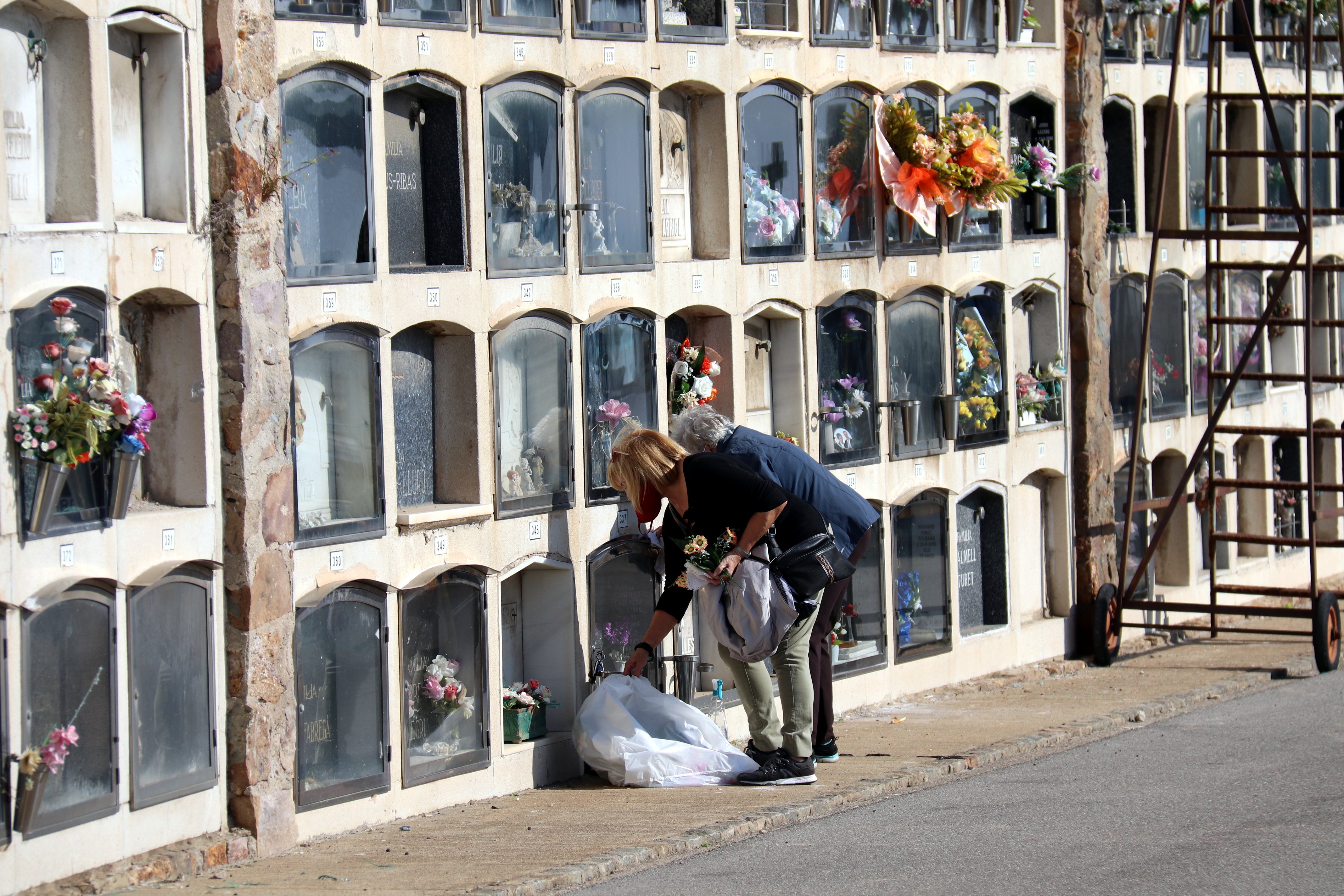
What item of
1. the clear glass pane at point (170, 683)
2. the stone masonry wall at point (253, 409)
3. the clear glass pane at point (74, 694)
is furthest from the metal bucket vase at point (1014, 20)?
the clear glass pane at point (74, 694)

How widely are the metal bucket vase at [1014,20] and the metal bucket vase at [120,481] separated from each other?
21.7ft

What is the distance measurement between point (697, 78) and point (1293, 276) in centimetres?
712

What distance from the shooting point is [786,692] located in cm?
752

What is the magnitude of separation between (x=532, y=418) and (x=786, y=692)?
66.4 inches

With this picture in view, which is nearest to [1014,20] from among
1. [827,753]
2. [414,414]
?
[827,753]

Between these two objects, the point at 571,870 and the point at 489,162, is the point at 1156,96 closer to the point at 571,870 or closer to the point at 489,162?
the point at 489,162

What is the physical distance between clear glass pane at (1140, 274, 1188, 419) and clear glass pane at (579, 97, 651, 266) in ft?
16.5

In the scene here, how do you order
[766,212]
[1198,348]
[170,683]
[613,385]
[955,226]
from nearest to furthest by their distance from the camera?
1. [170,683]
2. [613,385]
3. [766,212]
4. [955,226]
5. [1198,348]

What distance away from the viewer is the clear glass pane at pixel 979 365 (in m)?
10.3

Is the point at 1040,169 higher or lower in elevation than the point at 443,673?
higher

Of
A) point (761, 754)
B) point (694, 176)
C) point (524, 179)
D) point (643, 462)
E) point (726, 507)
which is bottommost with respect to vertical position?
point (761, 754)

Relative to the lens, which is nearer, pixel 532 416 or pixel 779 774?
pixel 779 774

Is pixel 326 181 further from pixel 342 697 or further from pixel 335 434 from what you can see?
pixel 342 697

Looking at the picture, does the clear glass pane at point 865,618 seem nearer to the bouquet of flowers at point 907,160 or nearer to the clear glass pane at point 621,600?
the clear glass pane at point 621,600
